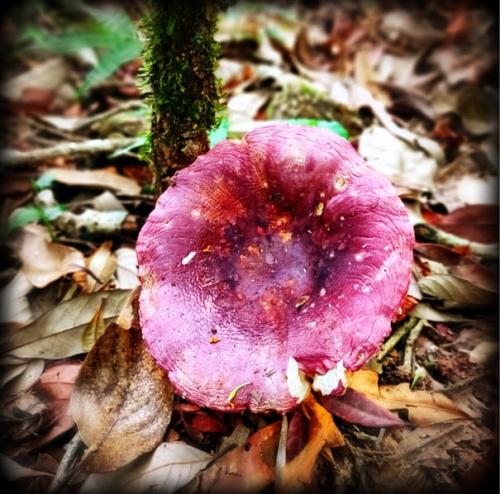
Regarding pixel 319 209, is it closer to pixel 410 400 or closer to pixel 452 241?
pixel 410 400

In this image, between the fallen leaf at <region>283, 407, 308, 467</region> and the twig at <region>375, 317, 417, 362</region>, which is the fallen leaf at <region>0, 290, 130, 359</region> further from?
the twig at <region>375, 317, 417, 362</region>

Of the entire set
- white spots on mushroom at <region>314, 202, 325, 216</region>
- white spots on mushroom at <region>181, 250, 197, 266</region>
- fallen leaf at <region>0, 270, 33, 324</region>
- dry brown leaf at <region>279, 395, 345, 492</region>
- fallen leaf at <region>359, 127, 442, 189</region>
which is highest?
white spots on mushroom at <region>314, 202, 325, 216</region>

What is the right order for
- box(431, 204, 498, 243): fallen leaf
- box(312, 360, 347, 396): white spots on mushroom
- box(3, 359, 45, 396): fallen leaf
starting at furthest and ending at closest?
box(431, 204, 498, 243): fallen leaf, box(3, 359, 45, 396): fallen leaf, box(312, 360, 347, 396): white spots on mushroom

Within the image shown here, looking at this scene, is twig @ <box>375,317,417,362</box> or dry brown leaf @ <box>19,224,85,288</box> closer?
twig @ <box>375,317,417,362</box>

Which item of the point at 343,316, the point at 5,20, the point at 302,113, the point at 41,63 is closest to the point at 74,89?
the point at 41,63

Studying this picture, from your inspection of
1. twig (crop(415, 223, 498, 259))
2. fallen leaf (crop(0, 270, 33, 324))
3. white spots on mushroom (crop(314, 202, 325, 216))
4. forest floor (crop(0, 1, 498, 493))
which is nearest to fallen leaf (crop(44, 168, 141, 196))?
forest floor (crop(0, 1, 498, 493))

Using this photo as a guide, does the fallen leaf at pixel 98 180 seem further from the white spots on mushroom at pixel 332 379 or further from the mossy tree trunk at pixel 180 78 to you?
the white spots on mushroom at pixel 332 379
